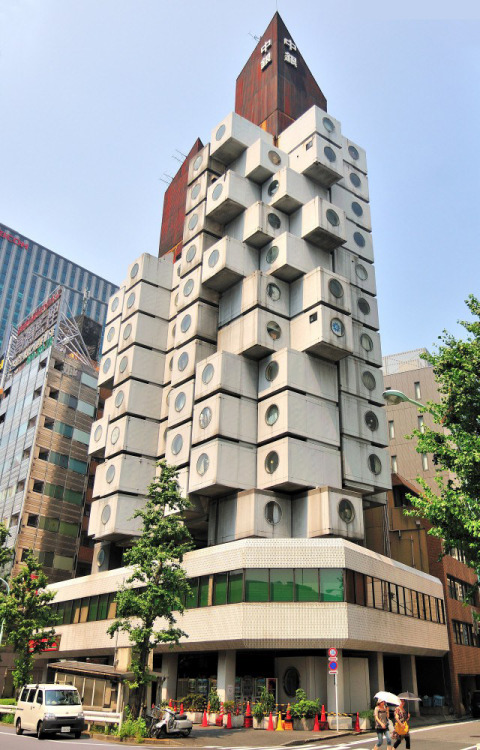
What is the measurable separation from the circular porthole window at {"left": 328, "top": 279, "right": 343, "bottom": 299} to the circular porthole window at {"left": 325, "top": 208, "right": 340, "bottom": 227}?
5.89 meters

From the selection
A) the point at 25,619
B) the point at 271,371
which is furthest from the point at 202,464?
the point at 25,619

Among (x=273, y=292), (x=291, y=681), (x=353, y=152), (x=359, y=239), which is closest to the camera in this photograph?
(x=291, y=681)

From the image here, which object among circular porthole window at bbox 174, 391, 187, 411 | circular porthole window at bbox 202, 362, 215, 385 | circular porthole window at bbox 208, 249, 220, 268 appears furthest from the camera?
circular porthole window at bbox 208, 249, 220, 268

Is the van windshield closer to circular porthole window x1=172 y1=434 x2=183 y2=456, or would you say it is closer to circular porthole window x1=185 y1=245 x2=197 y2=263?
circular porthole window x1=172 y1=434 x2=183 y2=456

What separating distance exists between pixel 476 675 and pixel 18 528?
4471 cm

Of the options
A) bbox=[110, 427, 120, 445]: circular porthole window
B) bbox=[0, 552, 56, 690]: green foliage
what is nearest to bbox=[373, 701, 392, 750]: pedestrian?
bbox=[0, 552, 56, 690]: green foliage

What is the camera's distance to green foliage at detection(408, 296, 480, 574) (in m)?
24.8

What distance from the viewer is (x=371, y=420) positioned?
49750 millimetres

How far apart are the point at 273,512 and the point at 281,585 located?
26.6ft

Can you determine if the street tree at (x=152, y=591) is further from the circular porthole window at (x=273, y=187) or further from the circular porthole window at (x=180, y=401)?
the circular porthole window at (x=273, y=187)

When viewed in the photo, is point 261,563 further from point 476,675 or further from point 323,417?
point 476,675

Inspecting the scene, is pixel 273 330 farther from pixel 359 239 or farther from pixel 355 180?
pixel 355 180

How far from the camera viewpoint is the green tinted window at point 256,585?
34997 mm

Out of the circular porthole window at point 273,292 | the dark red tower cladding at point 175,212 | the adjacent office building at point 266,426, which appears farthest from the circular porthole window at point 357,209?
the dark red tower cladding at point 175,212
